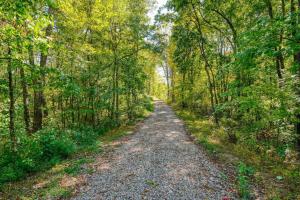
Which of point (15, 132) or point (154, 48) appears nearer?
point (15, 132)

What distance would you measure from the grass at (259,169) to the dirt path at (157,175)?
55 centimetres

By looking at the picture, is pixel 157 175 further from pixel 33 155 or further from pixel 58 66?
pixel 58 66

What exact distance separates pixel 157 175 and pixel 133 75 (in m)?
11.1

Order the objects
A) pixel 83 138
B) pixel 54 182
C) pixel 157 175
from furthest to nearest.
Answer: pixel 83 138, pixel 157 175, pixel 54 182

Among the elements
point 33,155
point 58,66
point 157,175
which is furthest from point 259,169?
point 58,66

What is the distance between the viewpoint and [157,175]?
617 centimetres

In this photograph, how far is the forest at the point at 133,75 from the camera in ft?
17.8

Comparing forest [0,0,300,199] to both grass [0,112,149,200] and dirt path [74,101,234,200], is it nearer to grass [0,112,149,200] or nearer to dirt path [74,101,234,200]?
grass [0,112,149,200]

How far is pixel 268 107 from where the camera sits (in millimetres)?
7781

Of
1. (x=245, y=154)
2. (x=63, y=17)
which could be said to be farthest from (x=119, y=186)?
(x=63, y=17)

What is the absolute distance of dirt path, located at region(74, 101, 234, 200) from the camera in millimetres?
5117

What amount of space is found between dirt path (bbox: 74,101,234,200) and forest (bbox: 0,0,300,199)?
2.83ft

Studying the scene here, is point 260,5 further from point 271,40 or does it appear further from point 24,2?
point 24,2

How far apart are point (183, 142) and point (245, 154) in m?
2.87
